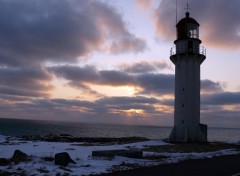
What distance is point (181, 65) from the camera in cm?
3959

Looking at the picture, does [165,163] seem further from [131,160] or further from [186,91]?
[186,91]

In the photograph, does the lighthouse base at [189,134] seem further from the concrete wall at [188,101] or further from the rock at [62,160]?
the rock at [62,160]

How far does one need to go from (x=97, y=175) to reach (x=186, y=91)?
91.0ft

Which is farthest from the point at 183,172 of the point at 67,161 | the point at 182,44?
the point at 182,44

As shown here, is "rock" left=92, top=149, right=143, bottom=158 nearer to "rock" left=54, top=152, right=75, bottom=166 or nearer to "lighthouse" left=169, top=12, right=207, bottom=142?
"rock" left=54, top=152, right=75, bottom=166

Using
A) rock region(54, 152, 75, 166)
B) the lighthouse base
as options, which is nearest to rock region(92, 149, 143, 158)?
rock region(54, 152, 75, 166)

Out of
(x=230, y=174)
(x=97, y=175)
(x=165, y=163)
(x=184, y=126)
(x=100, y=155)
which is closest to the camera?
(x=97, y=175)

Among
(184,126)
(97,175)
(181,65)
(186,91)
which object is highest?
(181,65)

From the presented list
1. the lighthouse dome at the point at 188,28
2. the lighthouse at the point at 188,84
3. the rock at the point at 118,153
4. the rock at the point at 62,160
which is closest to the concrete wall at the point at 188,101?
the lighthouse at the point at 188,84

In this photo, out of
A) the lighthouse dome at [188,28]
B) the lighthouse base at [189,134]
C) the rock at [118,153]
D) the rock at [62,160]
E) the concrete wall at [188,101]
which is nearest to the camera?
the rock at [62,160]

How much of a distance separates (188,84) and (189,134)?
6.00 metres

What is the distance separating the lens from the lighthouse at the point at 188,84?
38531mm

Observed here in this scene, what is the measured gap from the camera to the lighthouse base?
38.2 m

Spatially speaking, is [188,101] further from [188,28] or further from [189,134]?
[188,28]
